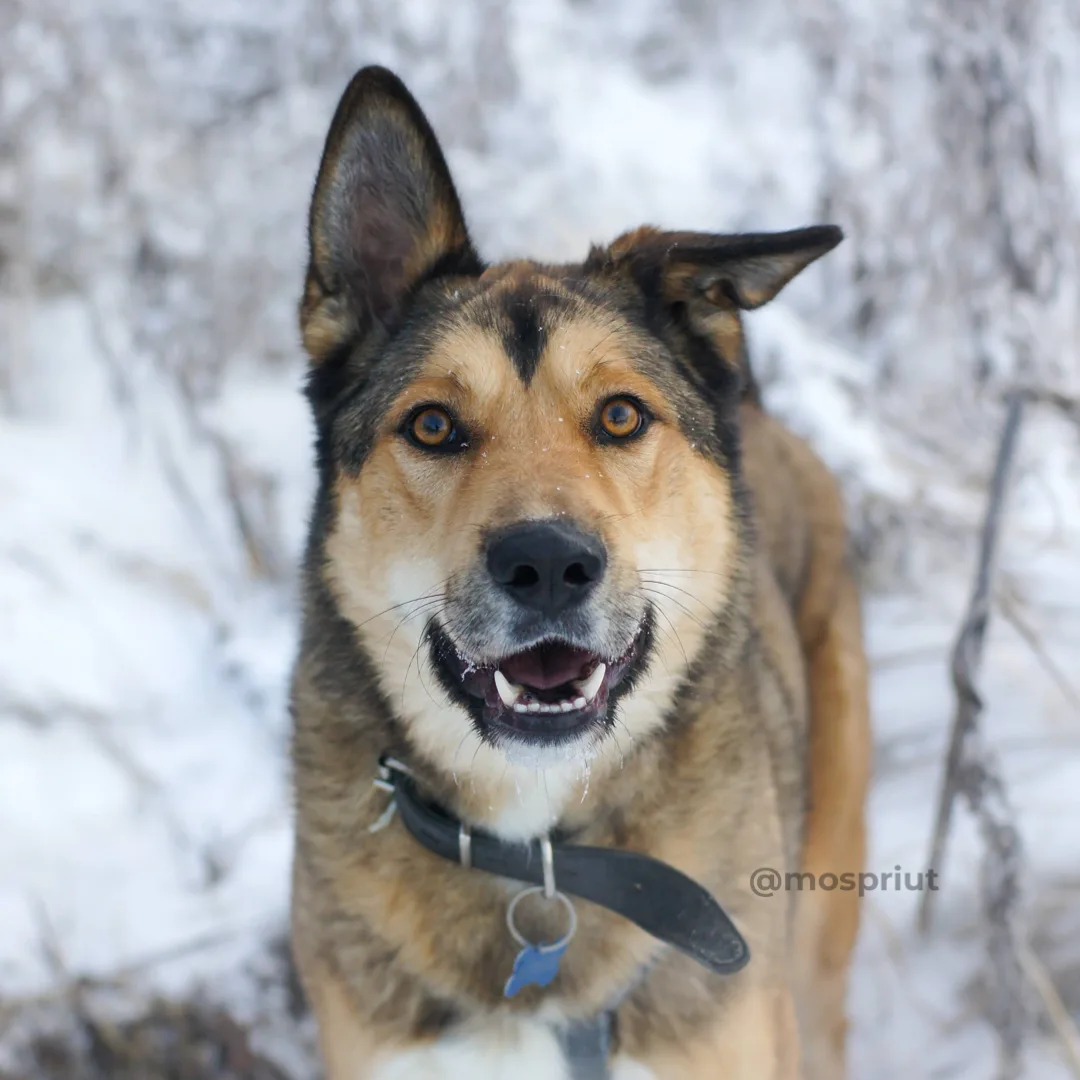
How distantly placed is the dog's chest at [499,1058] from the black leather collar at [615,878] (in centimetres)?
26

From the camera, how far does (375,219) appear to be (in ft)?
7.22

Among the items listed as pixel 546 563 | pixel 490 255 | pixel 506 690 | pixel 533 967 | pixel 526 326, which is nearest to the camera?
pixel 546 563

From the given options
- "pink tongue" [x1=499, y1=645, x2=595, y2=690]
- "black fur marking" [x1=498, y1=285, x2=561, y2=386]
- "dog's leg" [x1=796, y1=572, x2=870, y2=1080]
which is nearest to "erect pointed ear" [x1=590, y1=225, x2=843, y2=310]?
"black fur marking" [x1=498, y1=285, x2=561, y2=386]

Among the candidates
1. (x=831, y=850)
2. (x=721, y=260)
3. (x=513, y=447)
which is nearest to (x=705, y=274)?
(x=721, y=260)

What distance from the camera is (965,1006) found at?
303 cm

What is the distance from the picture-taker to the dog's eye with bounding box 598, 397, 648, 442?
6.63 feet

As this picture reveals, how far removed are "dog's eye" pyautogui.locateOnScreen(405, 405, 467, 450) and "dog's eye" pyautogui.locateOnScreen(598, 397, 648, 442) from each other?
27cm

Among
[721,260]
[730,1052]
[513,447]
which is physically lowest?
[730,1052]

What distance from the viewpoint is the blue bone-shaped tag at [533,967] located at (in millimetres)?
1929

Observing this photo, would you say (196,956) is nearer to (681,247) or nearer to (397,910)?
(397,910)

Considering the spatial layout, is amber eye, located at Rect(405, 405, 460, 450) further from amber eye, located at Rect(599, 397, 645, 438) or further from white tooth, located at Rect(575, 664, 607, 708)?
white tooth, located at Rect(575, 664, 607, 708)

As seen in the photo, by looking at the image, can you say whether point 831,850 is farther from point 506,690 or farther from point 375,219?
point 375,219

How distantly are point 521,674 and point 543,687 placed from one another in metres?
0.04

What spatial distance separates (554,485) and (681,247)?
0.63 metres
